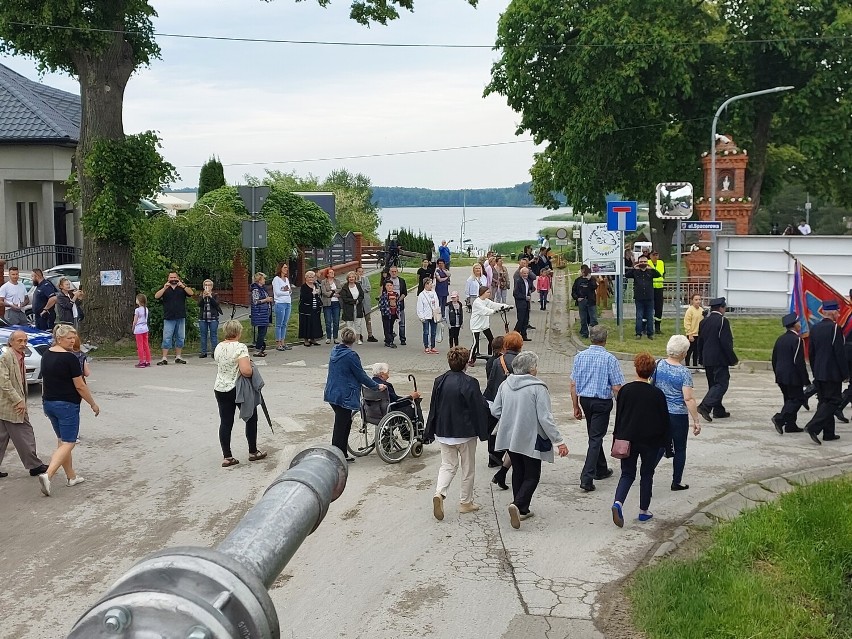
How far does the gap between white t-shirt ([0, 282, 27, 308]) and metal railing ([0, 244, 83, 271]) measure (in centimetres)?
1001

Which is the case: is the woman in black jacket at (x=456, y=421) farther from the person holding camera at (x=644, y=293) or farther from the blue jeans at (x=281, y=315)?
the person holding camera at (x=644, y=293)

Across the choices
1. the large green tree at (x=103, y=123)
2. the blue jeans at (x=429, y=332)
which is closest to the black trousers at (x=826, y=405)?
the blue jeans at (x=429, y=332)

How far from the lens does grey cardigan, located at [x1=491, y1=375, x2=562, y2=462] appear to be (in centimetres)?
926

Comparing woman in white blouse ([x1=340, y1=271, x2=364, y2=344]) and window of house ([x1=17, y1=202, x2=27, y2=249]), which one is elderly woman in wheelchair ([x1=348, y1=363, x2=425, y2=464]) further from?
window of house ([x1=17, y1=202, x2=27, y2=249])

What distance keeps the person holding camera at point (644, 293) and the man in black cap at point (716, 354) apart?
25.0ft

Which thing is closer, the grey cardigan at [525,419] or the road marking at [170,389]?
the grey cardigan at [525,419]

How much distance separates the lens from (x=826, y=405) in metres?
12.9

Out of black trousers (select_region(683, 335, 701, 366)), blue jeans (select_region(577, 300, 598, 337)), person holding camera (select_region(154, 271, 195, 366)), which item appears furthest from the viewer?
blue jeans (select_region(577, 300, 598, 337))

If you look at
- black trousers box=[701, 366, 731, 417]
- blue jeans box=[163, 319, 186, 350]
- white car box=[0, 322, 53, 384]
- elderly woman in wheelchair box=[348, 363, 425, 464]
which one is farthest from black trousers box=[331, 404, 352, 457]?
blue jeans box=[163, 319, 186, 350]

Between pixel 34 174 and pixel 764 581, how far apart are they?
97.0 feet

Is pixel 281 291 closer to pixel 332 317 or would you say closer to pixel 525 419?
pixel 332 317

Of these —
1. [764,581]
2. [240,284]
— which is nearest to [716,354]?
[764,581]

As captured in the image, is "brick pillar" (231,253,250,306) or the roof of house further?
the roof of house

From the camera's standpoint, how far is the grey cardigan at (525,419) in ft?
30.4
